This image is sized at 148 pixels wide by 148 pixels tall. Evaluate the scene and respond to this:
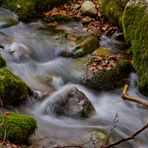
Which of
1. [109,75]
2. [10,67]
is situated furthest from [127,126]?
[10,67]

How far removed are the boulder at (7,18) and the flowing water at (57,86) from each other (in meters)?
0.17

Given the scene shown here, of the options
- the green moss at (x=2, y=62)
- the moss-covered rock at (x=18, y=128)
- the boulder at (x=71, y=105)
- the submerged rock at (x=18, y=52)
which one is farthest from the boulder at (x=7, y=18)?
the moss-covered rock at (x=18, y=128)

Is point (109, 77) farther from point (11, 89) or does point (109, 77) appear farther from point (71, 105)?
point (11, 89)

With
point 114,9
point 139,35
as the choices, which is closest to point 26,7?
point 114,9

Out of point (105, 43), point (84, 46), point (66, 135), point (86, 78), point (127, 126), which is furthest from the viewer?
point (105, 43)

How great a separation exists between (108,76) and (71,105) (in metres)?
1.52

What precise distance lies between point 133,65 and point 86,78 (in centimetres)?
96

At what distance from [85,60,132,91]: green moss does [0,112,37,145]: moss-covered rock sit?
2441mm

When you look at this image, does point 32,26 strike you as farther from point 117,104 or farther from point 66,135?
point 66,135

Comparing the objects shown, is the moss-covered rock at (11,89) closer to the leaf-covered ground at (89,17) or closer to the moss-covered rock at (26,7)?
the leaf-covered ground at (89,17)

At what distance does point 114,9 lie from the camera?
29.5 ft

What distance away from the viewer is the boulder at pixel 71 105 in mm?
5762

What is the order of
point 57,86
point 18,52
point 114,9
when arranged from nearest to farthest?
point 57,86, point 18,52, point 114,9

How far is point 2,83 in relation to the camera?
220 inches
